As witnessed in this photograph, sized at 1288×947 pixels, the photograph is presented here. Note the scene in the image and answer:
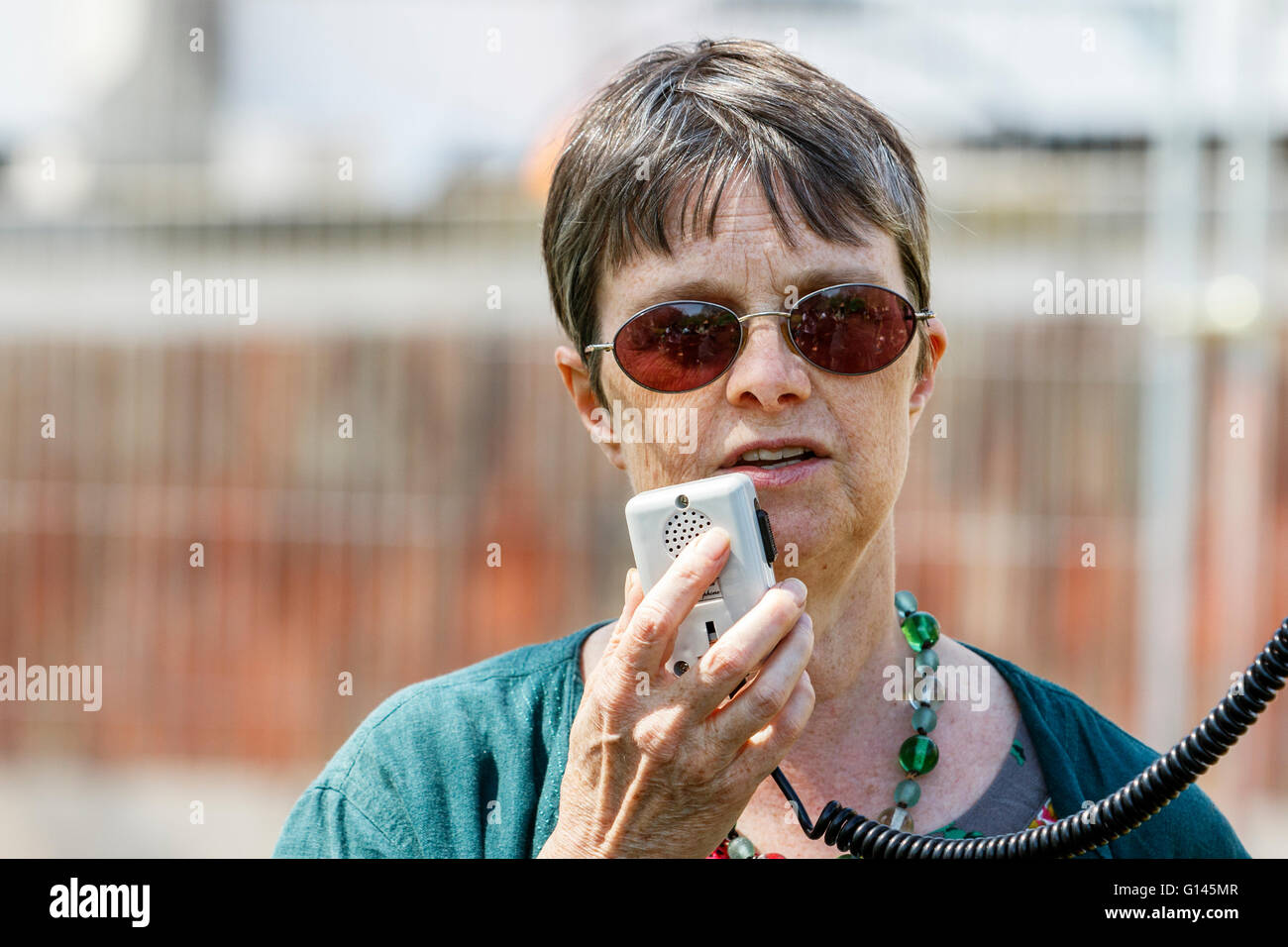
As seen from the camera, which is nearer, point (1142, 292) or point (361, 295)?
point (1142, 292)

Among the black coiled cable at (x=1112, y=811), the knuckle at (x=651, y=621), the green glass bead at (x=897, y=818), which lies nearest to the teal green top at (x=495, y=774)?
the black coiled cable at (x=1112, y=811)

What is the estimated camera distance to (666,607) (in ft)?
5.62

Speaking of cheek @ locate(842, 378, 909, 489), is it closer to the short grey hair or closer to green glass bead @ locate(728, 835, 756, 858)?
the short grey hair

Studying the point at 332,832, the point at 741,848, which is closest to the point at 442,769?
the point at 332,832

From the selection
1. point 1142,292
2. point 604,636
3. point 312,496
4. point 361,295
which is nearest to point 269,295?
point 361,295

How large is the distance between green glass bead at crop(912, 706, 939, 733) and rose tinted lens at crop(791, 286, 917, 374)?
2.04 ft

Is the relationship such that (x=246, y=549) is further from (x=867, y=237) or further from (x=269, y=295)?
(x=867, y=237)

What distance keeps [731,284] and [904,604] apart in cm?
77

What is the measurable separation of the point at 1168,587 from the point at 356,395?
4948mm

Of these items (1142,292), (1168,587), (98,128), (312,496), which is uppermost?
(98,128)

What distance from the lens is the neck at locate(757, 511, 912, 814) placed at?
2170 millimetres

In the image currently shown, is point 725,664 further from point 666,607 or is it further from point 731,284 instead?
point 731,284

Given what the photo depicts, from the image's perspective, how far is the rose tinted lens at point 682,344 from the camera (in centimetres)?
204

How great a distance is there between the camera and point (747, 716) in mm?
1732
